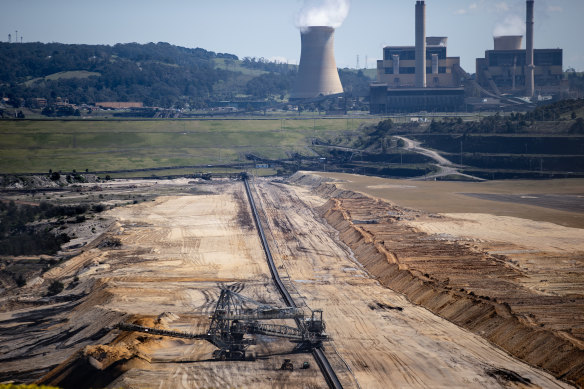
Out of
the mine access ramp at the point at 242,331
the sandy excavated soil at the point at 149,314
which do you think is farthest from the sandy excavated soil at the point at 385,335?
the sandy excavated soil at the point at 149,314

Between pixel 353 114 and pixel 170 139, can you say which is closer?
pixel 170 139

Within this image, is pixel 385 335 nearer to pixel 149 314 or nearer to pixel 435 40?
pixel 149 314

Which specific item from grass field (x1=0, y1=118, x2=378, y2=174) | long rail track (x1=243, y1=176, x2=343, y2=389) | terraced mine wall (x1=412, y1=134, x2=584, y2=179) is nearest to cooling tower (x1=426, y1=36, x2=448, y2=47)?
grass field (x1=0, y1=118, x2=378, y2=174)

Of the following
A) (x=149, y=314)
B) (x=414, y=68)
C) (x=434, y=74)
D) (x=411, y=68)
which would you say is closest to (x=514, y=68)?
(x=434, y=74)

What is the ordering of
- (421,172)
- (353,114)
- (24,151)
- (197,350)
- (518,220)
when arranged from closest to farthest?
(197,350), (518,220), (421,172), (24,151), (353,114)

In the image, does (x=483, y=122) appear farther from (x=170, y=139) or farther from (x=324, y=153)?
(x=170, y=139)

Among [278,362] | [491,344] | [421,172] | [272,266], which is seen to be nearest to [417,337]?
[491,344]
